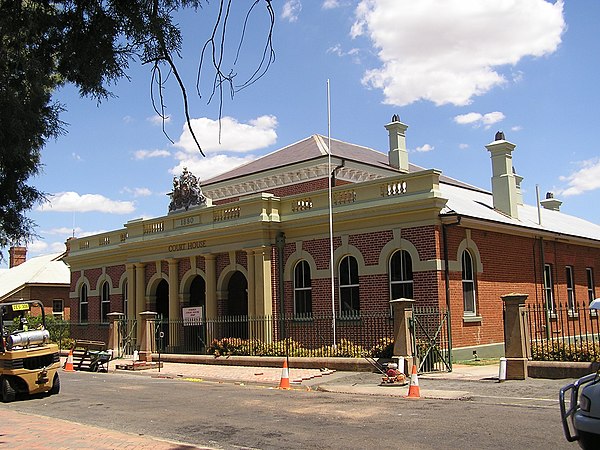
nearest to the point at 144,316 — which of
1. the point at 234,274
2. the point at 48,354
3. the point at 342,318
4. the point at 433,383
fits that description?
the point at 234,274

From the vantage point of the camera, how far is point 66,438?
964 centimetres

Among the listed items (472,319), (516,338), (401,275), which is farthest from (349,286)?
(516,338)

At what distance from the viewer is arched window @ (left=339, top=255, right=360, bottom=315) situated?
22.1 meters

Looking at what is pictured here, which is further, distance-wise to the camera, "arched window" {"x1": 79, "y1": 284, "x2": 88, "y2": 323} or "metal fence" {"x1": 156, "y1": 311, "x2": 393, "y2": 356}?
"arched window" {"x1": 79, "y1": 284, "x2": 88, "y2": 323}

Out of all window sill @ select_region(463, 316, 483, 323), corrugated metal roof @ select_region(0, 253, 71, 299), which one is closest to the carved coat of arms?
window sill @ select_region(463, 316, 483, 323)

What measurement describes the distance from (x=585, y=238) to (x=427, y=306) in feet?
37.9

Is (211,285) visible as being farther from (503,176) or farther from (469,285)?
(503,176)

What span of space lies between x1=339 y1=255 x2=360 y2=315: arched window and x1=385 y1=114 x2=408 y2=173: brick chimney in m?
8.20

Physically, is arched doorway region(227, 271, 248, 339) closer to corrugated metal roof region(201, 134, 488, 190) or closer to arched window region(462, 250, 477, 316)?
corrugated metal roof region(201, 134, 488, 190)

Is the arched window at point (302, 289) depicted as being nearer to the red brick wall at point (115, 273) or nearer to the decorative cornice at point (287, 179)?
the decorative cornice at point (287, 179)

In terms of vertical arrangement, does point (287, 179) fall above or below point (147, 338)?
above

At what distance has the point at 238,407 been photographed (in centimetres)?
1288

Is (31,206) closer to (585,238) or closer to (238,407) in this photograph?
(238,407)

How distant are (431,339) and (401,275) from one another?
2839 mm
